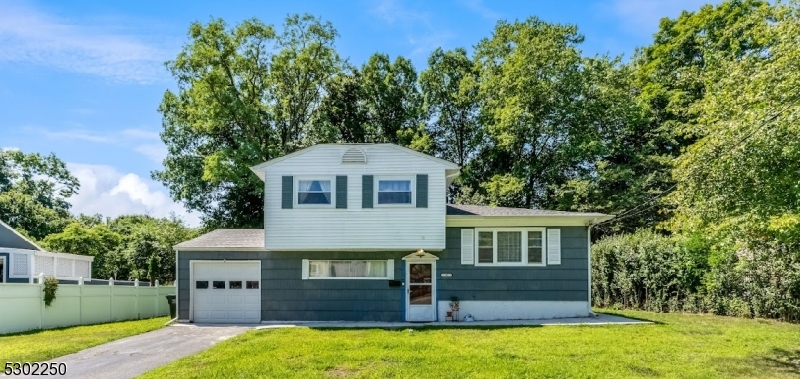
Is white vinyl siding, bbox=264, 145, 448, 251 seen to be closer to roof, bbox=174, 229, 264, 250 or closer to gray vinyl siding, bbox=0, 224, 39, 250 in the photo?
roof, bbox=174, 229, 264, 250

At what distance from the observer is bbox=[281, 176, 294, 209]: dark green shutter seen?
14586 millimetres

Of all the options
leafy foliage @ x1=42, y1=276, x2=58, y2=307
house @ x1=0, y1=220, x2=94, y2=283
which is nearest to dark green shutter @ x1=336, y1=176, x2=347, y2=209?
leafy foliage @ x1=42, y1=276, x2=58, y2=307

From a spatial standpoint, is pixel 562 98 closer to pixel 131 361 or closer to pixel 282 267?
pixel 282 267

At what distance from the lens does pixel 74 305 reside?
1517cm

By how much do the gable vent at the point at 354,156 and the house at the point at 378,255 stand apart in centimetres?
3

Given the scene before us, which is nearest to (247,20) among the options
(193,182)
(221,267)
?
(193,182)

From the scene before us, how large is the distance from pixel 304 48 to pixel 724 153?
70.9ft

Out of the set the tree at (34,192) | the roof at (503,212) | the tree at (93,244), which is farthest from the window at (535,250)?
the tree at (34,192)

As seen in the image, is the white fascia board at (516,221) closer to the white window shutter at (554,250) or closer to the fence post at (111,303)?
the white window shutter at (554,250)

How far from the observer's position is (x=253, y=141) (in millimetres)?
25031

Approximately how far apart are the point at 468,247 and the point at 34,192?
35779 mm

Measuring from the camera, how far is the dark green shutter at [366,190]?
1455 centimetres

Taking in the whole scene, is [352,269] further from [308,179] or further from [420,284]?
[308,179]

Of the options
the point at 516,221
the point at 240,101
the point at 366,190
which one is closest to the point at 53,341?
the point at 366,190
